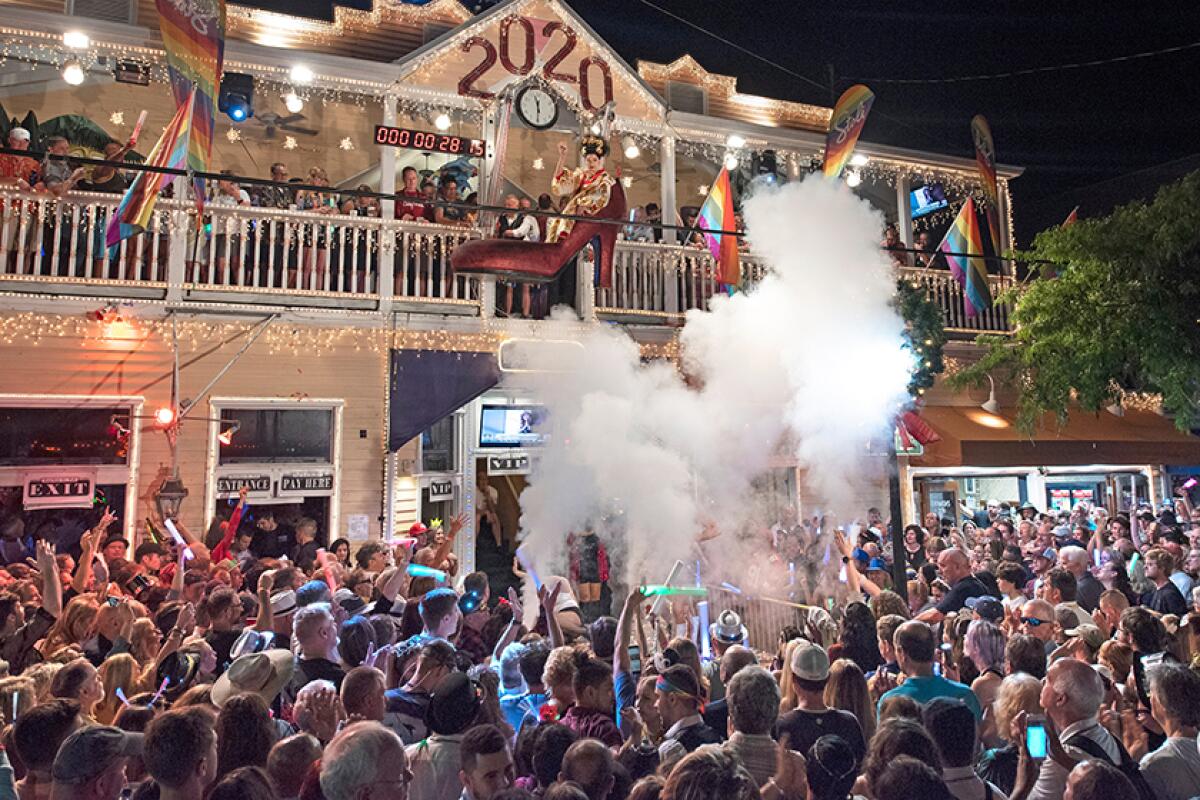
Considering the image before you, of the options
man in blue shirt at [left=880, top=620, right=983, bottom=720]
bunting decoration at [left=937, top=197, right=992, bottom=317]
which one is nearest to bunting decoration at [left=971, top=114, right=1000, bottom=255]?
bunting decoration at [left=937, top=197, right=992, bottom=317]

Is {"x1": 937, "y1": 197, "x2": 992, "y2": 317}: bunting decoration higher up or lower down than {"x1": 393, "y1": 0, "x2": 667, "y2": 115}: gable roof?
lower down

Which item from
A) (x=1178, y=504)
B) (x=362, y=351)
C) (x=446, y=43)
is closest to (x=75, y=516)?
(x=362, y=351)

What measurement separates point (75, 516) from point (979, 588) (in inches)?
431

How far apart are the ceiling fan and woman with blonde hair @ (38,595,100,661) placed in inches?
422

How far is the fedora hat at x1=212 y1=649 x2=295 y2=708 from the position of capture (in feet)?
13.0

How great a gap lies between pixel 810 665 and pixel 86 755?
304 cm

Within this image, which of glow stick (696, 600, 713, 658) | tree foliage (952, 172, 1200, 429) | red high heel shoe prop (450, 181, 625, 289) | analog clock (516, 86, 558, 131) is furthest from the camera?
analog clock (516, 86, 558, 131)

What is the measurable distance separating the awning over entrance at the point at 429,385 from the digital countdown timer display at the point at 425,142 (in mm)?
2945

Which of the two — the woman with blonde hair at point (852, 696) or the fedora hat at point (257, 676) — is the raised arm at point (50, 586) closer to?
the fedora hat at point (257, 676)

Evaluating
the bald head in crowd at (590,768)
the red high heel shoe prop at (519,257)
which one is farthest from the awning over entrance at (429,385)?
the bald head in crowd at (590,768)

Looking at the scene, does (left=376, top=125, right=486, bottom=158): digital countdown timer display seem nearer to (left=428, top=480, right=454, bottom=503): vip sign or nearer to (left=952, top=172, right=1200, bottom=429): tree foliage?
(left=428, top=480, right=454, bottom=503): vip sign

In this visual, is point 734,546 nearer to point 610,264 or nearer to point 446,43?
point 610,264

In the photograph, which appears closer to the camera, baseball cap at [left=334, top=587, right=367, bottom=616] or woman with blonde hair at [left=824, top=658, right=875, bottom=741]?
woman with blonde hair at [left=824, top=658, right=875, bottom=741]

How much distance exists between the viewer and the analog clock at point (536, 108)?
13305mm
